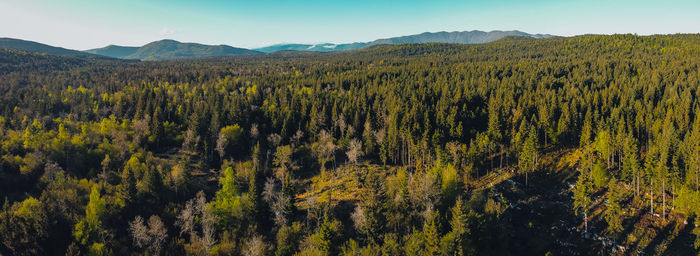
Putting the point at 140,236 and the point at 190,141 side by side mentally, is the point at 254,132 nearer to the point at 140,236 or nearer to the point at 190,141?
the point at 190,141

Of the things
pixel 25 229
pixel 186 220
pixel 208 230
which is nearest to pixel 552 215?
pixel 208 230

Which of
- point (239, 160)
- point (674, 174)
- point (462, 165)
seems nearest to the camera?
point (674, 174)

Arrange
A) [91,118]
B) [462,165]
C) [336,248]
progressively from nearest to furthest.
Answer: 1. [336,248]
2. [462,165]
3. [91,118]

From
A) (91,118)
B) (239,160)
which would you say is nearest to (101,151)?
(239,160)

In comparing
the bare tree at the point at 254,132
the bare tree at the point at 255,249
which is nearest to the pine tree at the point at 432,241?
the bare tree at the point at 255,249

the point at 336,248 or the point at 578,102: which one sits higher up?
the point at 578,102

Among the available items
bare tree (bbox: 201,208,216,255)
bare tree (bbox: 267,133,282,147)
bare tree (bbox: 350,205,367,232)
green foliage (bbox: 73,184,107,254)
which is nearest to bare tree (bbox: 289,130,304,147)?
bare tree (bbox: 267,133,282,147)

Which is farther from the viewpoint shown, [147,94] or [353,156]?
[147,94]

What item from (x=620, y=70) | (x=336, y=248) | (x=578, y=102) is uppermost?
(x=620, y=70)

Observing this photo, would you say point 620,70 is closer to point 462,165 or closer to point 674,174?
point 674,174
